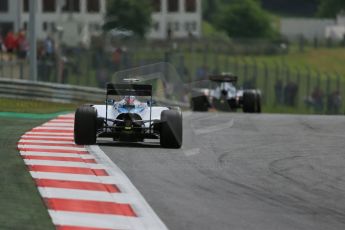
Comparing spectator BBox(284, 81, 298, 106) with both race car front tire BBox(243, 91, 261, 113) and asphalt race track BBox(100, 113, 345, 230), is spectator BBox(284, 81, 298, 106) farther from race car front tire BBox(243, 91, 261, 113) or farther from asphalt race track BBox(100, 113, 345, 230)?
asphalt race track BBox(100, 113, 345, 230)

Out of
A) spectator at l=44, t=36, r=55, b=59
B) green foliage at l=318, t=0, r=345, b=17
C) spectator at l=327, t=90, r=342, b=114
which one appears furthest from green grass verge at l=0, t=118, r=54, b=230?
green foliage at l=318, t=0, r=345, b=17

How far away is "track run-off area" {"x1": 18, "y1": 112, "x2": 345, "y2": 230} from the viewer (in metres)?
9.90

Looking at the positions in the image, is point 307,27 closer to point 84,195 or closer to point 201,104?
point 201,104

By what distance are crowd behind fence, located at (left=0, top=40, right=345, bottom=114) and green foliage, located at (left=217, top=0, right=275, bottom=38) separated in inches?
2334

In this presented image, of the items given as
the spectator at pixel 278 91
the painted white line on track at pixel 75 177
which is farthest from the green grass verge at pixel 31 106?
the spectator at pixel 278 91

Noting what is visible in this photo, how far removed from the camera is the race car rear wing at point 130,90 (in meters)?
16.6

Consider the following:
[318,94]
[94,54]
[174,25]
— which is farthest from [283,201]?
[174,25]

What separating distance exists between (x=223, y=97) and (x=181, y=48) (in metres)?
27.0

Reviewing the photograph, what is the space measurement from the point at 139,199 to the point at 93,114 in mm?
5635

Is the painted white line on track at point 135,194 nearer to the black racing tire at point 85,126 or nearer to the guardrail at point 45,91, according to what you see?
the black racing tire at point 85,126

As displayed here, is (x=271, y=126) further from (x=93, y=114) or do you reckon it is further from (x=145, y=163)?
(x=145, y=163)

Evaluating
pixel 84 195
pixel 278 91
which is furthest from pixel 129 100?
pixel 278 91

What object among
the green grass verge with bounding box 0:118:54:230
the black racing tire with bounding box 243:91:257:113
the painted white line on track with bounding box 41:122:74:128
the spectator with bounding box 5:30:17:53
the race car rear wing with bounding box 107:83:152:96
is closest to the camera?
the green grass verge with bounding box 0:118:54:230

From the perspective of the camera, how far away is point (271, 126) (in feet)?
73.6
